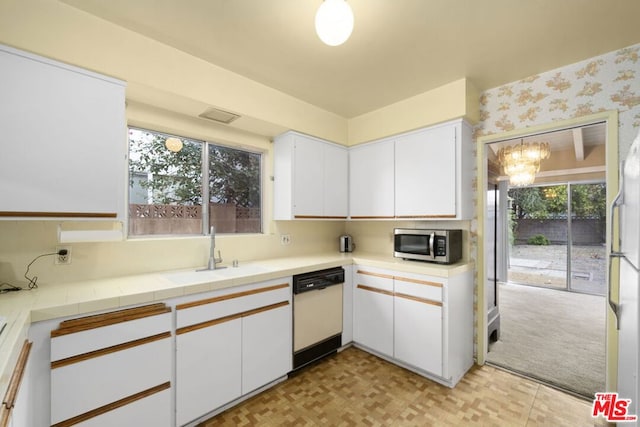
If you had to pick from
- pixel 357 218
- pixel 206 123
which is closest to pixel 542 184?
pixel 357 218

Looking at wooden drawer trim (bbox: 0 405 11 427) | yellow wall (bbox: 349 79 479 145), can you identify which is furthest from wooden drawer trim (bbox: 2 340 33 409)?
yellow wall (bbox: 349 79 479 145)

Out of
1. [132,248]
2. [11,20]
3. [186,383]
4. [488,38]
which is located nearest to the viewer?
[11,20]

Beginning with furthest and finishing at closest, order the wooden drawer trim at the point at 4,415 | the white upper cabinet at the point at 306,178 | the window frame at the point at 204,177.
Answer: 1. the white upper cabinet at the point at 306,178
2. the window frame at the point at 204,177
3. the wooden drawer trim at the point at 4,415

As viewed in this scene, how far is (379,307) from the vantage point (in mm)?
2619

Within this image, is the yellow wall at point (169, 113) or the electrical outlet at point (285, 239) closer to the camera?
the yellow wall at point (169, 113)

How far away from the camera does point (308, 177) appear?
2.90m

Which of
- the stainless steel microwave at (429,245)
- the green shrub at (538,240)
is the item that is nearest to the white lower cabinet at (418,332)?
the stainless steel microwave at (429,245)

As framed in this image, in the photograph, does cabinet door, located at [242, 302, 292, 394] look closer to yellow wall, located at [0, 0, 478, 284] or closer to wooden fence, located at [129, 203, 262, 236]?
yellow wall, located at [0, 0, 478, 284]

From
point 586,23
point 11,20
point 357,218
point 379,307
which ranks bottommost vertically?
point 379,307

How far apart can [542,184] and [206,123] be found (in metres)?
6.08

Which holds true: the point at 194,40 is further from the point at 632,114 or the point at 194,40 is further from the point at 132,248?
the point at 632,114

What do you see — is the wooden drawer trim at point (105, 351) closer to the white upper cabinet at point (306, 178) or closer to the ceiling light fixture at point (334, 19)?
the white upper cabinet at point (306, 178)

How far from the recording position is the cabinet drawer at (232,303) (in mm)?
1726

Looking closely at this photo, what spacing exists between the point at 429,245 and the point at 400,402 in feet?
4.12
